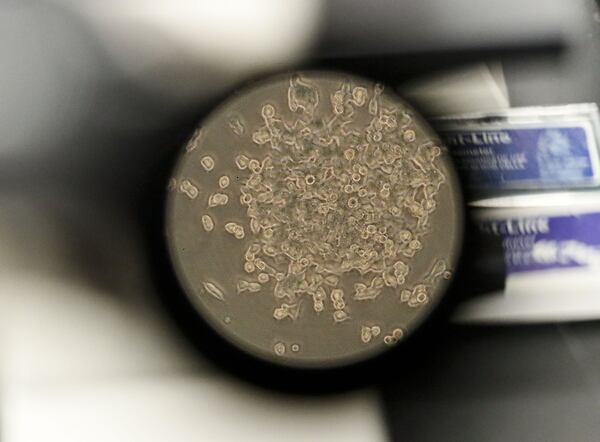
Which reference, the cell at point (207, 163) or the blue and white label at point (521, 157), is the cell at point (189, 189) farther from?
the blue and white label at point (521, 157)

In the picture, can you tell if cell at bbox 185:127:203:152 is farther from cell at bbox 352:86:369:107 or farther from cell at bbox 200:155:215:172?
cell at bbox 352:86:369:107

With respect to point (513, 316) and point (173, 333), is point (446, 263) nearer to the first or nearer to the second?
point (513, 316)

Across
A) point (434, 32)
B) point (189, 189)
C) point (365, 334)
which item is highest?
point (434, 32)

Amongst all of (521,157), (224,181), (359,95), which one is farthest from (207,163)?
(521,157)

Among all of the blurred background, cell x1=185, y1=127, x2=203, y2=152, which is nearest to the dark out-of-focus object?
the blurred background

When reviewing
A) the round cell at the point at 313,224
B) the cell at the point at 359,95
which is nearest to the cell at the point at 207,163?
the round cell at the point at 313,224

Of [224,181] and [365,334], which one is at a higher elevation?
[224,181]

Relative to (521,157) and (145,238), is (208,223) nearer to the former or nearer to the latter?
(145,238)
